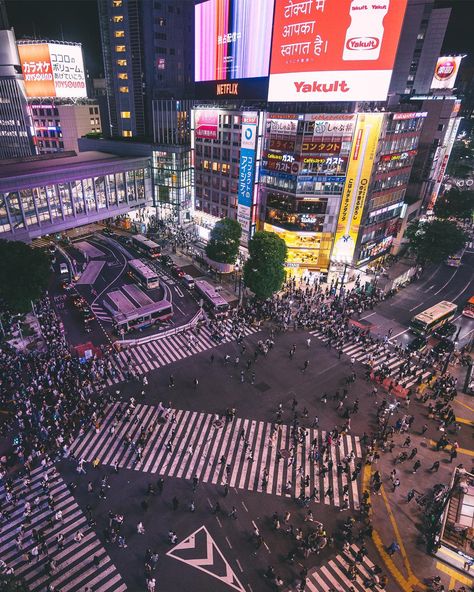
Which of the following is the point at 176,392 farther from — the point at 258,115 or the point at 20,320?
the point at 258,115

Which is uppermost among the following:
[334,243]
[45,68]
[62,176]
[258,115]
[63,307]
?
[45,68]

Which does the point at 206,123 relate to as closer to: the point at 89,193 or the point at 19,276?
the point at 89,193

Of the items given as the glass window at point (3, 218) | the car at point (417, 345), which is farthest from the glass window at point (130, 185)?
the car at point (417, 345)

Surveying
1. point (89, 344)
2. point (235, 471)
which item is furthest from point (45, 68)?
point (235, 471)

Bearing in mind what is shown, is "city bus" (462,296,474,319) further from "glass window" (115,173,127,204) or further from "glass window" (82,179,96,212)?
"glass window" (82,179,96,212)

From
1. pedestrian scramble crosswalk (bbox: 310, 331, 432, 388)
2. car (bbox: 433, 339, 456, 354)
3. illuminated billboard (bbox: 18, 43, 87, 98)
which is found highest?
illuminated billboard (bbox: 18, 43, 87, 98)

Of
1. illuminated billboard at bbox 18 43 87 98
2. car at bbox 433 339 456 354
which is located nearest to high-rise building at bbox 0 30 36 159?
illuminated billboard at bbox 18 43 87 98

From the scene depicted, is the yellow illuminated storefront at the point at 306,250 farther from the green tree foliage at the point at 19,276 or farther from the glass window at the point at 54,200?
the glass window at the point at 54,200
